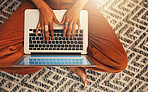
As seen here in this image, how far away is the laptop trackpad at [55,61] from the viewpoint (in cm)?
70

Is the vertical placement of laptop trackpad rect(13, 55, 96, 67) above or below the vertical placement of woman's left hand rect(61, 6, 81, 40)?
below

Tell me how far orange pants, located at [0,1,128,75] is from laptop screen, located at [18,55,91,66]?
0.37 feet

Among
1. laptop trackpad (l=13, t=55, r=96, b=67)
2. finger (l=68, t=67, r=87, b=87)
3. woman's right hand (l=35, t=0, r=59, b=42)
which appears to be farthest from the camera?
finger (l=68, t=67, r=87, b=87)

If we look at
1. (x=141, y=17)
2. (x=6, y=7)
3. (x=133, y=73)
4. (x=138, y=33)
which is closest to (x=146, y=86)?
(x=133, y=73)

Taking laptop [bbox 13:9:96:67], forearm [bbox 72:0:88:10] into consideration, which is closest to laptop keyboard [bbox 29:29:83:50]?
laptop [bbox 13:9:96:67]

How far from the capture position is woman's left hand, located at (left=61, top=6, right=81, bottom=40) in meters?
0.82

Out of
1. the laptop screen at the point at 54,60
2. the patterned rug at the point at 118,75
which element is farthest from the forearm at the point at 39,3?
the patterned rug at the point at 118,75

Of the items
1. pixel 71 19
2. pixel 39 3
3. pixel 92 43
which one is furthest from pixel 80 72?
pixel 39 3

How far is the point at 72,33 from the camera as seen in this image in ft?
2.72

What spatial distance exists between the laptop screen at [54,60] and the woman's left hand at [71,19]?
0.15 meters

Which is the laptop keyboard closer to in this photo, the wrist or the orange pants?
the orange pants

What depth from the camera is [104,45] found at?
2.89 ft

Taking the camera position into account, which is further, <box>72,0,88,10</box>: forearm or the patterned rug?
the patterned rug

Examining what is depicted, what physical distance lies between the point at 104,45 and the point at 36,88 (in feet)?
2.29
